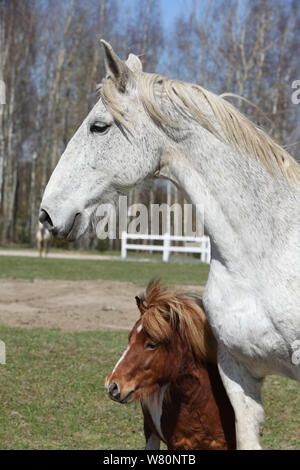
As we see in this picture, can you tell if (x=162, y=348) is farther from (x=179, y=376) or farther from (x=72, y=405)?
(x=72, y=405)

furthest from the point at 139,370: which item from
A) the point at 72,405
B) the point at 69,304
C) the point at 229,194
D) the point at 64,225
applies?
the point at 69,304

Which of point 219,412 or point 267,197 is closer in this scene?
point 267,197

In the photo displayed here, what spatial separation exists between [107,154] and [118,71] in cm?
35

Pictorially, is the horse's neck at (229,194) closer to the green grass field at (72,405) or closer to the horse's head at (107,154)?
the horse's head at (107,154)

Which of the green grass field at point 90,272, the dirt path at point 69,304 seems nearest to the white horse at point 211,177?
the dirt path at point 69,304

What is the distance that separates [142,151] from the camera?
2.34 metres

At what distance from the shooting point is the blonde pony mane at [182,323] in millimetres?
2934

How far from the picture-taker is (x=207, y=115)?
2.37 metres

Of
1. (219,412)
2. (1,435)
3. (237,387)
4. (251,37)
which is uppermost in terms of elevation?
(251,37)

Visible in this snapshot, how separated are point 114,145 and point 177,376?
1345mm

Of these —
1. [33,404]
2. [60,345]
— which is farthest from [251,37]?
[33,404]

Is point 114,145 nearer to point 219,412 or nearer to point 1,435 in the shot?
point 219,412

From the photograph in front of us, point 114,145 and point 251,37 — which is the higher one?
point 251,37

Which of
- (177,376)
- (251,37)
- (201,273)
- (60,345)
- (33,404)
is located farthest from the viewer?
(251,37)
